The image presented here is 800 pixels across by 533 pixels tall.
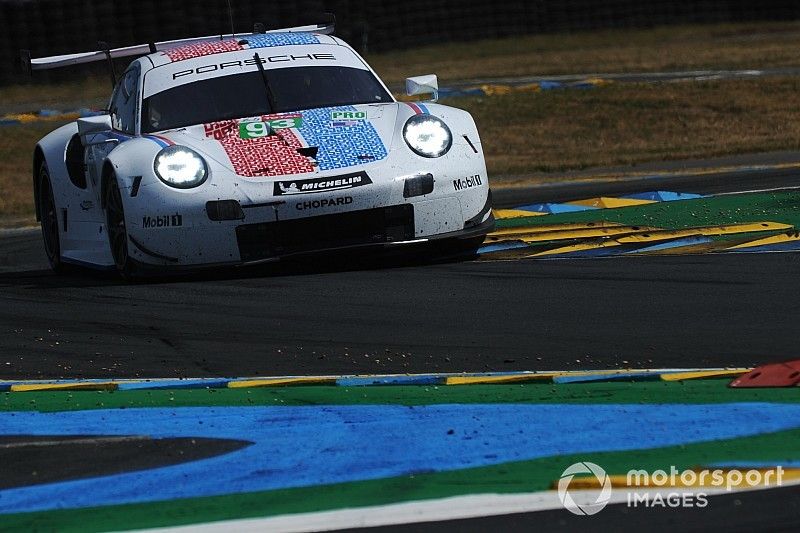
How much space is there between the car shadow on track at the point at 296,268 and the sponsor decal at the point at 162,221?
23 cm

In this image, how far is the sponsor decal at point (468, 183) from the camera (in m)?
6.72

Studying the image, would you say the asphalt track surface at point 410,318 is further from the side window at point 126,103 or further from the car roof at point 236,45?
the car roof at point 236,45

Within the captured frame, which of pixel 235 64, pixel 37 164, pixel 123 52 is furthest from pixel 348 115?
pixel 37 164

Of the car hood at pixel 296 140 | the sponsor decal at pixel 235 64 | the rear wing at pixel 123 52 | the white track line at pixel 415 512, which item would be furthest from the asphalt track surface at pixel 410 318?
the rear wing at pixel 123 52

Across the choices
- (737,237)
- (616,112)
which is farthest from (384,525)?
(616,112)

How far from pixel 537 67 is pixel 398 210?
48.0 feet

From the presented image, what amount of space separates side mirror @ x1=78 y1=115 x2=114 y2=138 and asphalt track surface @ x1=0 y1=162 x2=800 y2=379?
2.50ft

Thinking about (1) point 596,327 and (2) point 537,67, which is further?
(2) point 537,67

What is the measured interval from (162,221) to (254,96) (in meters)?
1.14

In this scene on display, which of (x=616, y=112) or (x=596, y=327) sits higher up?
(x=596, y=327)

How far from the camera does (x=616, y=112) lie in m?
15.6

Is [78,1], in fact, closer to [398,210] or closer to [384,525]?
[398,210]

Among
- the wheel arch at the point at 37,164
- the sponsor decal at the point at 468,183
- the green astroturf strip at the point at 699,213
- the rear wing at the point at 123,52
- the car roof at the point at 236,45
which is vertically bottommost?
the green astroturf strip at the point at 699,213

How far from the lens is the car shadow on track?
6.83 meters
